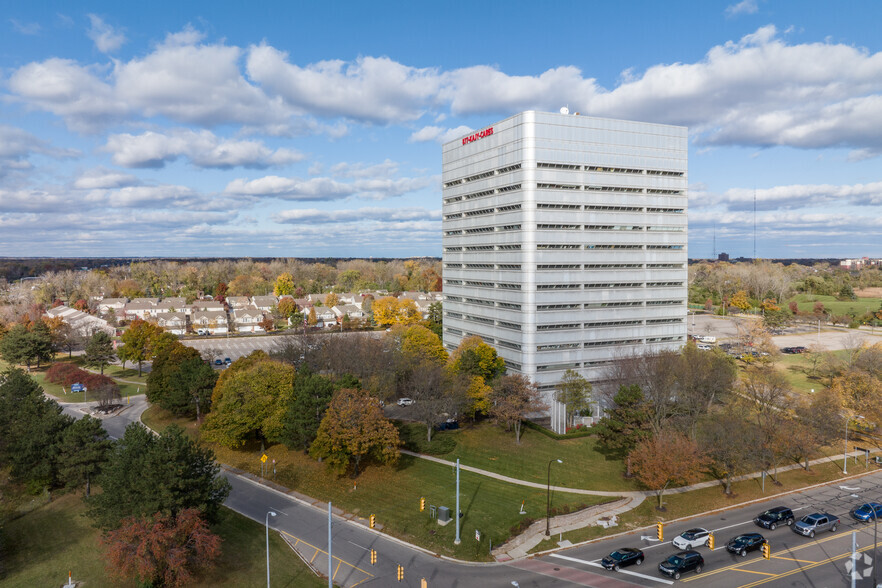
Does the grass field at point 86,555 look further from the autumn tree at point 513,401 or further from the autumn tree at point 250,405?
the autumn tree at point 513,401

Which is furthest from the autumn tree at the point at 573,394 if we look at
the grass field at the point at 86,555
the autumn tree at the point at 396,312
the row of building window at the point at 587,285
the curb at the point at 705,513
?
the autumn tree at the point at 396,312

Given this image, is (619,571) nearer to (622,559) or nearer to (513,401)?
(622,559)

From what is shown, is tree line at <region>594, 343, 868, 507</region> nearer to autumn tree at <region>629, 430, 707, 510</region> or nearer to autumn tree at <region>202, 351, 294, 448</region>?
autumn tree at <region>629, 430, 707, 510</region>

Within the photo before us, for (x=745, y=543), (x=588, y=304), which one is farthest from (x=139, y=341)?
(x=745, y=543)

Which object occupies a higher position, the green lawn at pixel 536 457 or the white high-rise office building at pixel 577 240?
the white high-rise office building at pixel 577 240

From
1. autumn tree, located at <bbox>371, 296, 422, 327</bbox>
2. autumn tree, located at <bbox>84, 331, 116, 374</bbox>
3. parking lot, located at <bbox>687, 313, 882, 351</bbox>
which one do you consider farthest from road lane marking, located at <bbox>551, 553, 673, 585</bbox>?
parking lot, located at <bbox>687, 313, 882, 351</bbox>

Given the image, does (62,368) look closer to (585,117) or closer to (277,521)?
(277,521)
